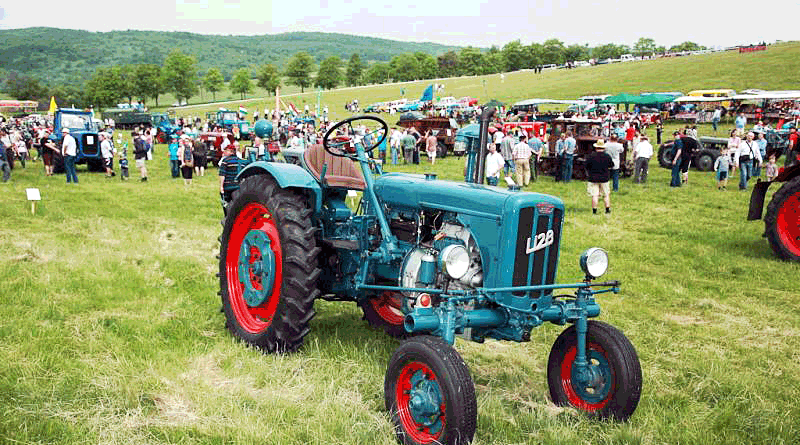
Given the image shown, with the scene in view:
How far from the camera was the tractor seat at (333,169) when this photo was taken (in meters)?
5.11

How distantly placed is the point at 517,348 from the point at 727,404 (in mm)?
1614

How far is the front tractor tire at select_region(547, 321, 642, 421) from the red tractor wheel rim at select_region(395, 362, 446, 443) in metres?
0.99

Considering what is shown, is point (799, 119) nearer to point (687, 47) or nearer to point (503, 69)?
point (503, 69)

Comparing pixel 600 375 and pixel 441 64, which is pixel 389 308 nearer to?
pixel 600 375

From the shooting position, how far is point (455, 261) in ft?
12.5

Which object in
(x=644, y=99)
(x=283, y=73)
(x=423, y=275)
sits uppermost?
(x=283, y=73)

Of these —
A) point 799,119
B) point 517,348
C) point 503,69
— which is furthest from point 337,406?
point 503,69

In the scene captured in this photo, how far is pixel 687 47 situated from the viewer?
13388 cm

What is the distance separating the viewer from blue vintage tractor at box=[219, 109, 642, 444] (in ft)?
12.1

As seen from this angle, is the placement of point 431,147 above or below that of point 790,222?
below

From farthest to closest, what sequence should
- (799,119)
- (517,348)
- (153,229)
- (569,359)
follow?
(799,119)
(153,229)
(517,348)
(569,359)

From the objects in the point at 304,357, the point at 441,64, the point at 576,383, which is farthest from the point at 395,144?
the point at 441,64

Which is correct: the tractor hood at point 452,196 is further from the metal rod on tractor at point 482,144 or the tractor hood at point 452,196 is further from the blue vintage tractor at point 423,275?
the metal rod on tractor at point 482,144

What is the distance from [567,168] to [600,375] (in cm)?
1368
